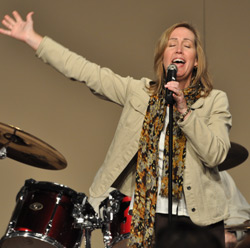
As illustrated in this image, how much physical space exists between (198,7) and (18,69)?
1.75 meters

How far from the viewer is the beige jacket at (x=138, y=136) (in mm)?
2094

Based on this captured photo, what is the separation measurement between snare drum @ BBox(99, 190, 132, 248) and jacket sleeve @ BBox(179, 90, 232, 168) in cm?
97

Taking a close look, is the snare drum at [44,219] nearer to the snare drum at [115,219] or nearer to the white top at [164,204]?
the snare drum at [115,219]

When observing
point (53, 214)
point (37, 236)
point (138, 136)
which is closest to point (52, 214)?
point (53, 214)

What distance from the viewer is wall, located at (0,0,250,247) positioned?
444cm

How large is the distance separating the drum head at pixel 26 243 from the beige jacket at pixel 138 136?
0.83m

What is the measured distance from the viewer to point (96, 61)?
4648 millimetres

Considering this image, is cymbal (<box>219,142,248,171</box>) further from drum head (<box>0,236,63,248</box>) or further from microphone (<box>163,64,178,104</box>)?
microphone (<box>163,64,178,104</box>)

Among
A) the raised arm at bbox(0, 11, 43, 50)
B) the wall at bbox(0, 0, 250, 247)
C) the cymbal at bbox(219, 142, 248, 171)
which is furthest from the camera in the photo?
the wall at bbox(0, 0, 250, 247)

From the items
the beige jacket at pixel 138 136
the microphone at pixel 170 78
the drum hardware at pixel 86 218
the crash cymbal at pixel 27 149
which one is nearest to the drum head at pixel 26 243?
the drum hardware at pixel 86 218

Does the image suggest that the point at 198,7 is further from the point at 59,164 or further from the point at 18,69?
the point at 59,164

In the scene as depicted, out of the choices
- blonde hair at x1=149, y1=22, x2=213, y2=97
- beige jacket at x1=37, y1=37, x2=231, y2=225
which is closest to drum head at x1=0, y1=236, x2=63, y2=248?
beige jacket at x1=37, y1=37, x2=231, y2=225

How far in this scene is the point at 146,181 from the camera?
2.21 meters

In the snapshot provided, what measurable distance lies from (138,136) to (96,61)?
246 centimetres
